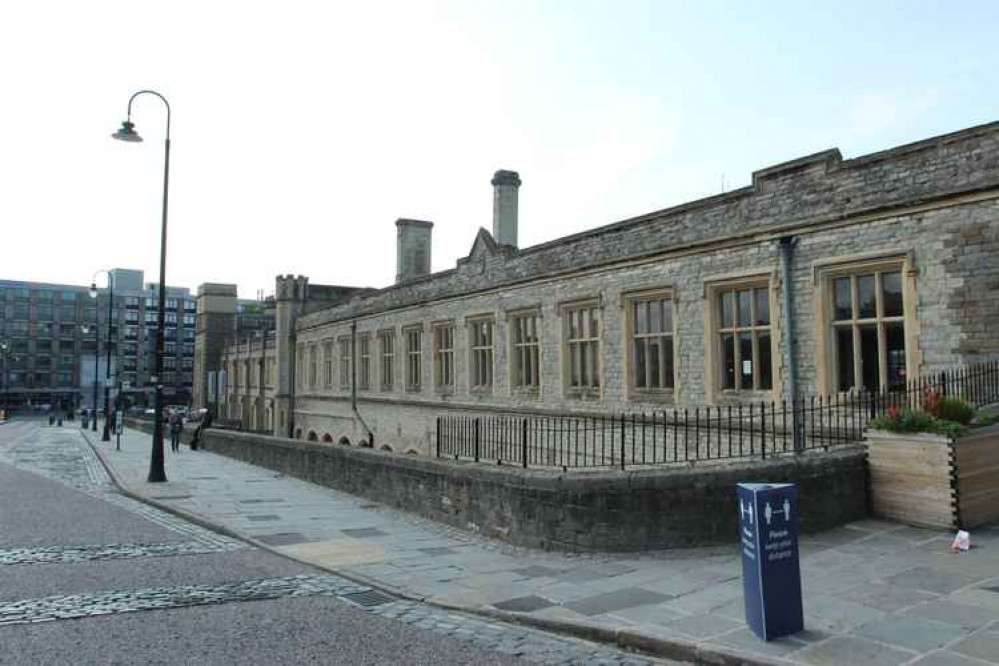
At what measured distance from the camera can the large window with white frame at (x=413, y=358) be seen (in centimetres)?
2784

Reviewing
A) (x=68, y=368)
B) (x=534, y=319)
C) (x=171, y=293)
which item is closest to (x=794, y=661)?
(x=534, y=319)

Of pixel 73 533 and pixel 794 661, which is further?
pixel 73 533

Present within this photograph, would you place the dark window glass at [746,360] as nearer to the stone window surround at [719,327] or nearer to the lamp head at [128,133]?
the stone window surround at [719,327]

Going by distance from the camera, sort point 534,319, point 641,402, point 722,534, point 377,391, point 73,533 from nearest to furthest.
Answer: point 722,534 < point 73,533 < point 641,402 < point 534,319 < point 377,391

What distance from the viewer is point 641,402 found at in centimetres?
1666

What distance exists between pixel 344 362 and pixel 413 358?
7397 mm

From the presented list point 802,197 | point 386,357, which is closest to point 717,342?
point 802,197

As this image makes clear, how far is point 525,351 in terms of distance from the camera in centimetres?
2112

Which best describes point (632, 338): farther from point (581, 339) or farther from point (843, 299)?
point (843, 299)

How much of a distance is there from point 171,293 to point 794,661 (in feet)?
441

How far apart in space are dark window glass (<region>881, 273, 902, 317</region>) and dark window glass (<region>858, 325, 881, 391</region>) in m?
0.44

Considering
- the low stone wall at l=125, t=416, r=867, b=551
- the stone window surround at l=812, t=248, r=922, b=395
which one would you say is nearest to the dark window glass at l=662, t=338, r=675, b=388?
the stone window surround at l=812, t=248, r=922, b=395

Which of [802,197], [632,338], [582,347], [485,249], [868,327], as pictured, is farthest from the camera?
[485,249]

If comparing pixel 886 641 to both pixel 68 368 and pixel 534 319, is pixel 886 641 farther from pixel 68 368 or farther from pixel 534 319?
pixel 68 368
